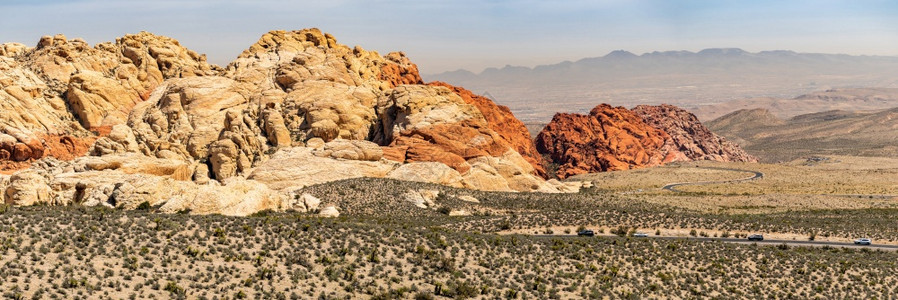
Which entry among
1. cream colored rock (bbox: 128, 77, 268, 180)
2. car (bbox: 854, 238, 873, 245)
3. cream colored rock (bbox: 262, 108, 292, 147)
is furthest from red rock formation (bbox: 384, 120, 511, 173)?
car (bbox: 854, 238, 873, 245)

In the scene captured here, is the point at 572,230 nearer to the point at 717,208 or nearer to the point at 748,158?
the point at 717,208

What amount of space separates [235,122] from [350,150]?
49.3ft

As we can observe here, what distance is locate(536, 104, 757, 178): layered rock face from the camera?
502 ft

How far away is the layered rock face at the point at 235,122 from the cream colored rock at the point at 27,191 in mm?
2824

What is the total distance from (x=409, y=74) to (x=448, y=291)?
84850mm

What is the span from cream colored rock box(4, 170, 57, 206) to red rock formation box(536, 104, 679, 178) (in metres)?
103

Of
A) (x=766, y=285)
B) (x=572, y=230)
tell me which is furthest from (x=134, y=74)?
(x=766, y=285)

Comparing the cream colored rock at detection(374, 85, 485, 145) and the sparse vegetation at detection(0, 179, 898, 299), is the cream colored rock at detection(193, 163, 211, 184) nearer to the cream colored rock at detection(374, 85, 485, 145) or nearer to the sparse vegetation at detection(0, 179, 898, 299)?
the sparse vegetation at detection(0, 179, 898, 299)

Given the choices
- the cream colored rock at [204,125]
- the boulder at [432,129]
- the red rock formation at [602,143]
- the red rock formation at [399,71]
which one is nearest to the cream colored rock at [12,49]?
the cream colored rock at [204,125]

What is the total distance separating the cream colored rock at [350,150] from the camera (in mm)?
83375

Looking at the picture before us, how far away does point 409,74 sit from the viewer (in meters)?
123

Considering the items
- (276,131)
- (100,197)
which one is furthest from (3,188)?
(276,131)

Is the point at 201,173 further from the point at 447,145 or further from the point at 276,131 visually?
the point at 447,145

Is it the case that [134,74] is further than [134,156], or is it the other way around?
[134,74]
